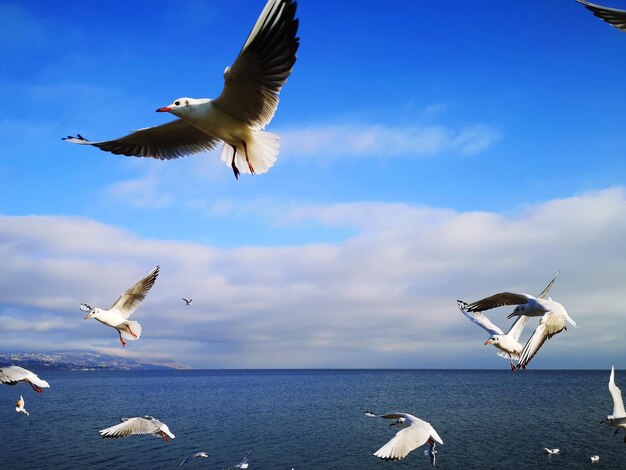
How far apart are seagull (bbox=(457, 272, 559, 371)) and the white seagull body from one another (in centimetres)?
98

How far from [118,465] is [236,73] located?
24013mm

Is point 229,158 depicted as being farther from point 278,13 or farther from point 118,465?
point 118,465

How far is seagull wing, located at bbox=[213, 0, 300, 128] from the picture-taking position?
15.4 ft

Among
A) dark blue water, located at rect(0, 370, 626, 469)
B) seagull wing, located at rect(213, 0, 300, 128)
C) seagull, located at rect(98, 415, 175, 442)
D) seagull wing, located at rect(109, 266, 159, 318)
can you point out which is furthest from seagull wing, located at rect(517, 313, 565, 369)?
dark blue water, located at rect(0, 370, 626, 469)

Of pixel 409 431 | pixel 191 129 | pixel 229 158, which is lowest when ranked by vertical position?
pixel 409 431

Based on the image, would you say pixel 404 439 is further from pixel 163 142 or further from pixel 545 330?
pixel 163 142

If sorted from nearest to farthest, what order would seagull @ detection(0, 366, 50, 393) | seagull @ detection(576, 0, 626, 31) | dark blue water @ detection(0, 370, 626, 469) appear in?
seagull @ detection(576, 0, 626, 31) < seagull @ detection(0, 366, 50, 393) < dark blue water @ detection(0, 370, 626, 469)

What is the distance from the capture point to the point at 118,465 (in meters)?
24.7

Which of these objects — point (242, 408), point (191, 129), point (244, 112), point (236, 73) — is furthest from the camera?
point (242, 408)

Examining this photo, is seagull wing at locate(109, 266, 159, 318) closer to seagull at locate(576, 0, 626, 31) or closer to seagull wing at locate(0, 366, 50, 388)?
seagull wing at locate(0, 366, 50, 388)

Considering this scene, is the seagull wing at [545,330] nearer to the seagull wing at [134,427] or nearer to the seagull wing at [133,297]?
the seagull wing at [133,297]

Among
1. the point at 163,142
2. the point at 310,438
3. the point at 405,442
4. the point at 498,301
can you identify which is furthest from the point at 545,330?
the point at 310,438

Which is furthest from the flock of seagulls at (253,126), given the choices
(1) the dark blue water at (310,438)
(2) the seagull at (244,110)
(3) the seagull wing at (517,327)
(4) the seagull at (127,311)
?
(1) the dark blue water at (310,438)

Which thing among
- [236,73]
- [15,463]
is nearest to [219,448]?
[15,463]
